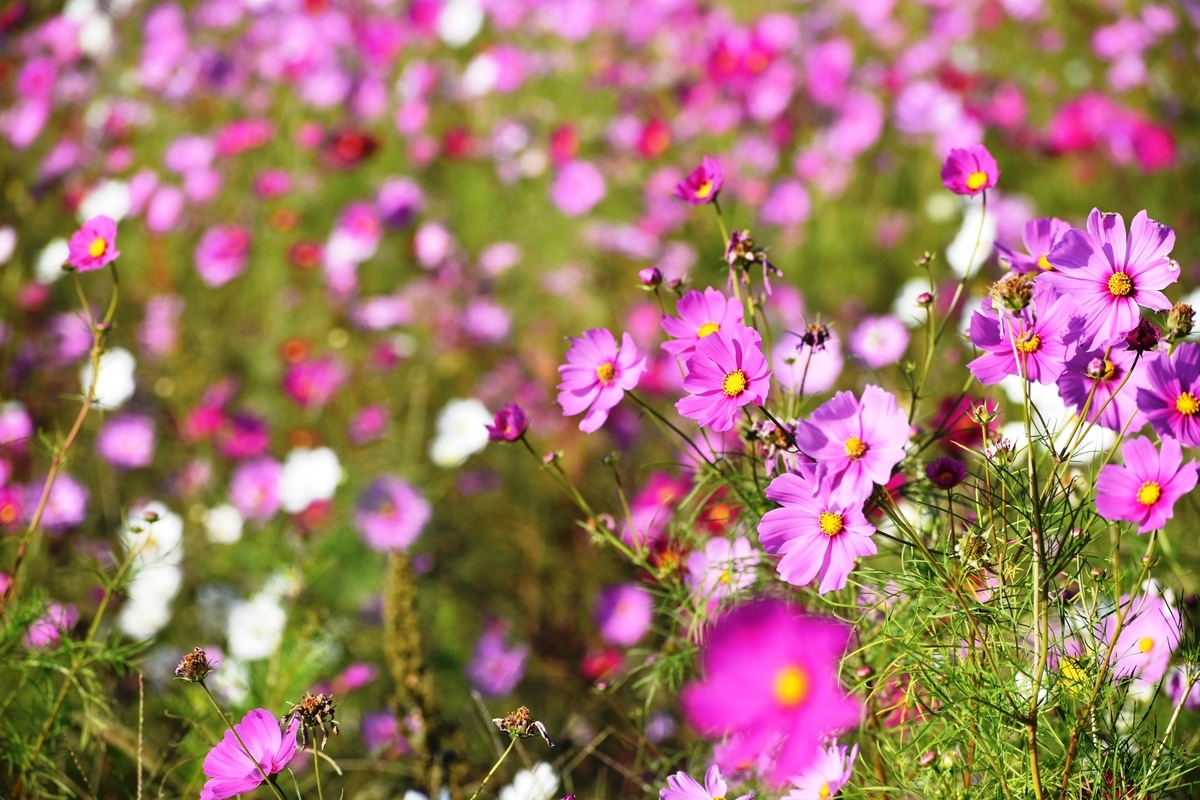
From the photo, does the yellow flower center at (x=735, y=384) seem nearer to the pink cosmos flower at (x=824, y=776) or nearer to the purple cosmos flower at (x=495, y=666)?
the pink cosmos flower at (x=824, y=776)

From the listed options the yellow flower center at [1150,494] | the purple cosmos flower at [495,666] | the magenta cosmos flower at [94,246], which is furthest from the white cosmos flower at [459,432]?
the yellow flower center at [1150,494]

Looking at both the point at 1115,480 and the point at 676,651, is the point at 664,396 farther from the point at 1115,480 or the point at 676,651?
the point at 1115,480

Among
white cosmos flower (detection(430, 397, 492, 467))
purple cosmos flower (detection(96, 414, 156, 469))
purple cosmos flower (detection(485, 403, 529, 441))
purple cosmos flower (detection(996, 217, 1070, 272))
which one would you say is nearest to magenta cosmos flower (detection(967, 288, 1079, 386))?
purple cosmos flower (detection(996, 217, 1070, 272))

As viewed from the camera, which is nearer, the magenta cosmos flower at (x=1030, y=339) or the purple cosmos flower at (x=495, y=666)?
the magenta cosmos flower at (x=1030, y=339)

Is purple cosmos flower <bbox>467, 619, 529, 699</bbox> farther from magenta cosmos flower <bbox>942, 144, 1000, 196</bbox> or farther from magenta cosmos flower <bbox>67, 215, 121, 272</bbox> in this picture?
magenta cosmos flower <bbox>942, 144, 1000, 196</bbox>

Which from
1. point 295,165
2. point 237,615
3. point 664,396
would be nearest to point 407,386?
point 664,396

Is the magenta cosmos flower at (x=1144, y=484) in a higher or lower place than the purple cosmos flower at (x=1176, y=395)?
lower

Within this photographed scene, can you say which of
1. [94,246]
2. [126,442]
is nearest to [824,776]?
[94,246]
